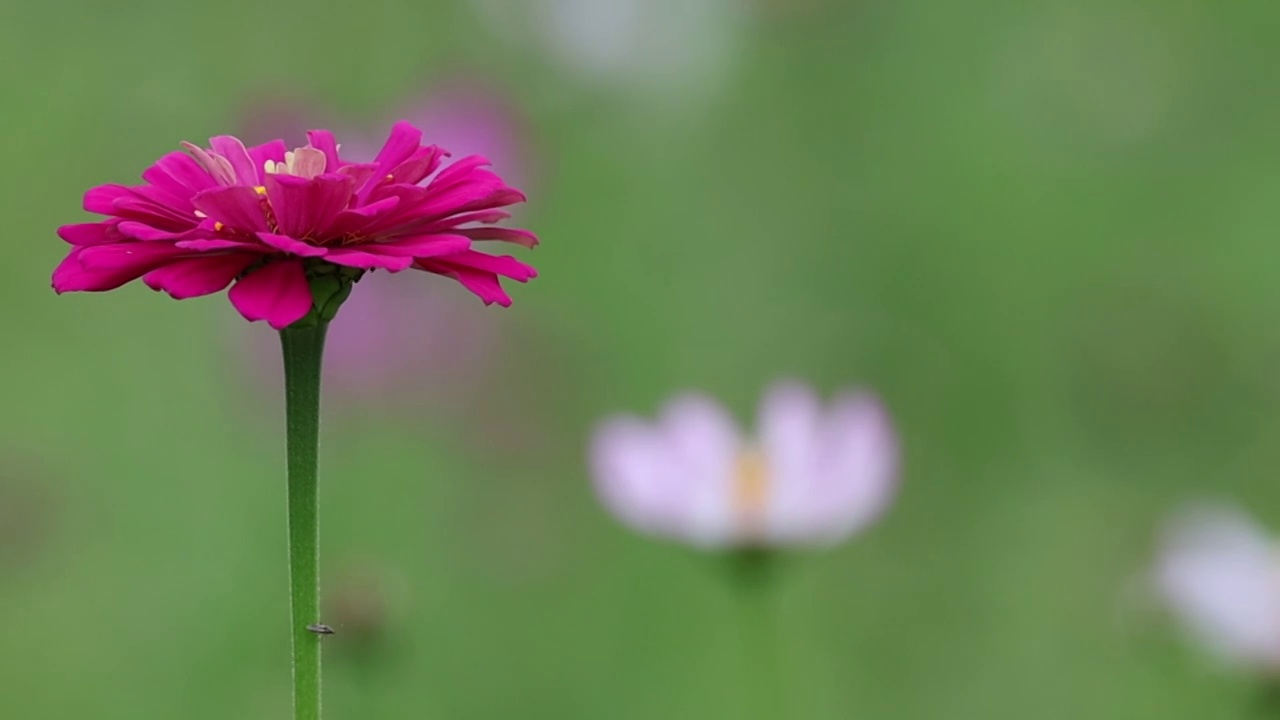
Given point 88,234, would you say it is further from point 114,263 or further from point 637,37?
point 637,37

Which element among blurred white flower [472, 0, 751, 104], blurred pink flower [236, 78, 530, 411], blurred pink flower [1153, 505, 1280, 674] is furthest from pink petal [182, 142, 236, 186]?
blurred white flower [472, 0, 751, 104]

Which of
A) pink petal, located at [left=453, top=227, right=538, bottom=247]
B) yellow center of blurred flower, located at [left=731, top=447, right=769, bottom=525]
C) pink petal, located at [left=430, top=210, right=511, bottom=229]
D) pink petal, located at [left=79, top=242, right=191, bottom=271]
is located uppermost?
pink petal, located at [left=430, top=210, right=511, bottom=229]

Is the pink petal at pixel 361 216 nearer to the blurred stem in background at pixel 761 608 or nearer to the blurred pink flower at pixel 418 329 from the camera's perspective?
the blurred stem in background at pixel 761 608

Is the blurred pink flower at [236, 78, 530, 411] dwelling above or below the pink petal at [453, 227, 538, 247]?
above

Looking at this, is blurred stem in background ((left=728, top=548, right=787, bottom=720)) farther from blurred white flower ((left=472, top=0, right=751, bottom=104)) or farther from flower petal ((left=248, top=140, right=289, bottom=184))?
blurred white flower ((left=472, top=0, right=751, bottom=104))

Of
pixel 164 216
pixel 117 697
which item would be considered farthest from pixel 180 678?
pixel 164 216

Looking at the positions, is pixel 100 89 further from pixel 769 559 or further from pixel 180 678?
pixel 769 559

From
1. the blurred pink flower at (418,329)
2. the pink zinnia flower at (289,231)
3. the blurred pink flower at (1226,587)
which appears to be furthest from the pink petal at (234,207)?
the blurred pink flower at (418,329)

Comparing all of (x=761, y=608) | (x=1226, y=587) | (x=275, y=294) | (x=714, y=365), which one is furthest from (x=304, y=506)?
(x=714, y=365)
